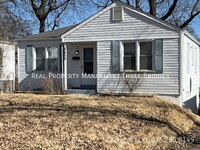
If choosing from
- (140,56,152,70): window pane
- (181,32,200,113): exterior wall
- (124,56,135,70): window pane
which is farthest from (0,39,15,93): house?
(181,32,200,113): exterior wall

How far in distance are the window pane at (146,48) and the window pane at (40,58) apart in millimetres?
5836

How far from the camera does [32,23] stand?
3612cm

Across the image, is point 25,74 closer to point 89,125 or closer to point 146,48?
point 146,48

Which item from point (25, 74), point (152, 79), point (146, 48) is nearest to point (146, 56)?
point (146, 48)

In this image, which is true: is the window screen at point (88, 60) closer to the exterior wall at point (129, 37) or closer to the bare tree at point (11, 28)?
the exterior wall at point (129, 37)

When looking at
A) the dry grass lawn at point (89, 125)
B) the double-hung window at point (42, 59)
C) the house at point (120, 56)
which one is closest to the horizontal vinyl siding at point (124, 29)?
the house at point (120, 56)

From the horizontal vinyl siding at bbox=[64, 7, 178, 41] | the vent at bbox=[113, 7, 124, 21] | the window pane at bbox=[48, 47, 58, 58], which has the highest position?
the vent at bbox=[113, 7, 124, 21]

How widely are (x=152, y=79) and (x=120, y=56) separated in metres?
1.87

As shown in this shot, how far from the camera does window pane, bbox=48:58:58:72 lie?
18.7 m

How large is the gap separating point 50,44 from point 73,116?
945 centimetres

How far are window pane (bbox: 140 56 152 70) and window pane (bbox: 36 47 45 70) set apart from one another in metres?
5.85

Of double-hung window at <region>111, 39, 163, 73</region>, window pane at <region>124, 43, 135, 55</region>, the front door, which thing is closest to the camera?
double-hung window at <region>111, 39, 163, 73</region>

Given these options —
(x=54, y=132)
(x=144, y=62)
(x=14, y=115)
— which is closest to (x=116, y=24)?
(x=144, y=62)

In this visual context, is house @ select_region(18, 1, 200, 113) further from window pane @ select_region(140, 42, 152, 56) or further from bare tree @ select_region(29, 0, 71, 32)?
bare tree @ select_region(29, 0, 71, 32)
